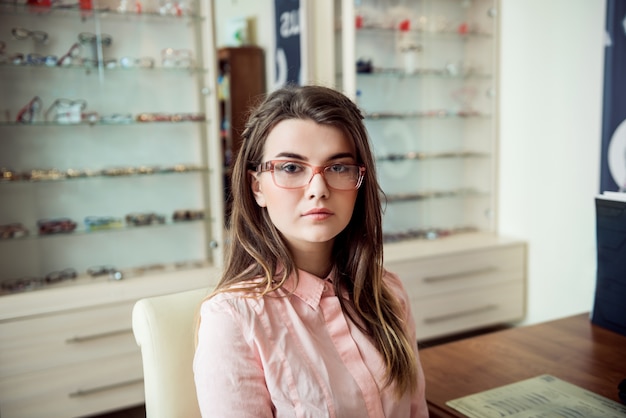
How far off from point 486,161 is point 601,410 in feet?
8.87

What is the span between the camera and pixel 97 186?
9.80 ft

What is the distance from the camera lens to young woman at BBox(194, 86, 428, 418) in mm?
1063

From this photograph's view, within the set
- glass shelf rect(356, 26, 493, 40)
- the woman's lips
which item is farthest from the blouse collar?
glass shelf rect(356, 26, 493, 40)

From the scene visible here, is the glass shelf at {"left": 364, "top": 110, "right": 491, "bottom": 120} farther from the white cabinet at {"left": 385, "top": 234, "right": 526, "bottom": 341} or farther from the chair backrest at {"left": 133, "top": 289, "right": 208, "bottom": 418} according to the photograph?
the chair backrest at {"left": 133, "top": 289, "right": 208, "bottom": 418}

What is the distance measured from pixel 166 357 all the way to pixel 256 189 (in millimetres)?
388

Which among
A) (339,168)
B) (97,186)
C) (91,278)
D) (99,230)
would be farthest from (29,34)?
(339,168)

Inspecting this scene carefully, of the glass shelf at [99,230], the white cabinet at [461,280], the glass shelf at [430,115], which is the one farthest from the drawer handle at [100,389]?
the glass shelf at [430,115]

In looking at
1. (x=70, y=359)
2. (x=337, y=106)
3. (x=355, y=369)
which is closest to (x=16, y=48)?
(x=70, y=359)

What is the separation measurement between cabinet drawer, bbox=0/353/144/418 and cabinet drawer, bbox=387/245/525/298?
1.43 meters

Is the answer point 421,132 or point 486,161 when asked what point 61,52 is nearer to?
point 421,132

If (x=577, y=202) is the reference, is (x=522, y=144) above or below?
above

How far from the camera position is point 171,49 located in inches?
121

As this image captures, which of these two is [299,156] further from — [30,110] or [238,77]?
[238,77]

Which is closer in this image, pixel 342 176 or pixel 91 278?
pixel 342 176
